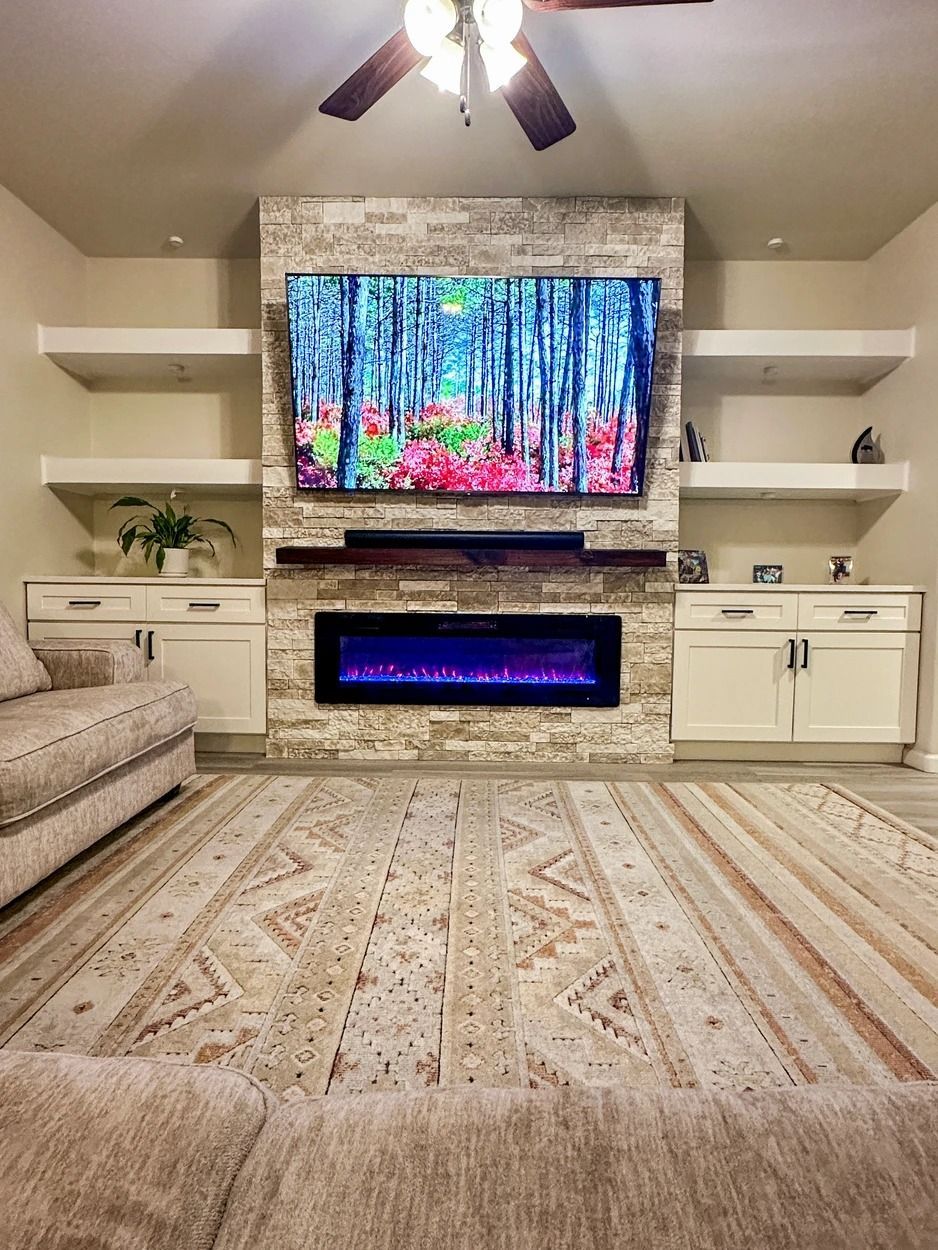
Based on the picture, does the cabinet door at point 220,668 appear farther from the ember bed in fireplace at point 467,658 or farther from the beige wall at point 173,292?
the beige wall at point 173,292

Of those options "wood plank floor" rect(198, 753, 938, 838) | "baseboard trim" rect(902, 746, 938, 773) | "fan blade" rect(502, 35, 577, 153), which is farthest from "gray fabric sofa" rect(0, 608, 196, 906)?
"baseboard trim" rect(902, 746, 938, 773)

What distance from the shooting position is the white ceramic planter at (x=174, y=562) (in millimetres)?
3844

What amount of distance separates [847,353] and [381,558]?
2.56 metres

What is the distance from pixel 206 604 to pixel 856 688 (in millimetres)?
3305

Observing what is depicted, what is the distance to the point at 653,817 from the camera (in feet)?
8.75

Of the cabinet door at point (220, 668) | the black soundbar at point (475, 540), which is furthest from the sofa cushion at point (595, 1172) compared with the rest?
the cabinet door at point (220, 668)

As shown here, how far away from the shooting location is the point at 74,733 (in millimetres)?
Result: 2096

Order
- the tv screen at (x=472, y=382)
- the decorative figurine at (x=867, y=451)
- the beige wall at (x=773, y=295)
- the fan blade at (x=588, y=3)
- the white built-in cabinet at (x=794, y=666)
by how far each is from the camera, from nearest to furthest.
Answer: the fan blade at (x=588, y=3) → the tv screen at (x=472, y=382) → the white built-in cabinet at (x=794, y=666) → the decorative figurine at (x=867, y=451) → the beige wall at (x=773, y=295)

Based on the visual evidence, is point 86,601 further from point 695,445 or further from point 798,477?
point 798,477

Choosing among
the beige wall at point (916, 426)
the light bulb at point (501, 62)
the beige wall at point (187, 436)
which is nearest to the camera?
the light bulb at point (501, 62)

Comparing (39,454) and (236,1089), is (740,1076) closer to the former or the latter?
(236,1089)

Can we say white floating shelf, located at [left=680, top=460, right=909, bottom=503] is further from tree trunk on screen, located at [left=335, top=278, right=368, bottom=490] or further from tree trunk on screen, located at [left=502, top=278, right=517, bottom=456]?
tree trunk on screen, located at [left=335, top=278, right=368, bottom=490]

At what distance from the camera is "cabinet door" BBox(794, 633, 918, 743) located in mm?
3568

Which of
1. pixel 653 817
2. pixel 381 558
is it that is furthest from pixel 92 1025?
pixel 381 558
